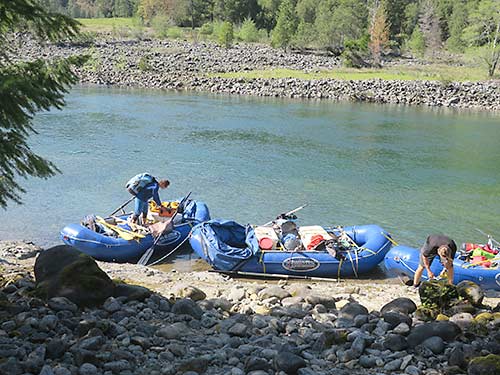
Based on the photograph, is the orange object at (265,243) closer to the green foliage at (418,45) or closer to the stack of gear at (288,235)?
the stack of gear at (288,235)

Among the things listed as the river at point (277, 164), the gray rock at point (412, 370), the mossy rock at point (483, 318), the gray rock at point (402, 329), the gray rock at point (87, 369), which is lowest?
the river at point (277, 164)

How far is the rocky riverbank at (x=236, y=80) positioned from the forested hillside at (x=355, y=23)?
449 cm

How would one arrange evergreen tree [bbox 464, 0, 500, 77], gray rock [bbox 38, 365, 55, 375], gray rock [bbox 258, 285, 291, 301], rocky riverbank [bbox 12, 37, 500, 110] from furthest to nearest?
1. evergreen tree [bbox 464, 0, 500, 77]
2. rocky riverbank [bbox 12, 37, 500, 110]
3. gray rock [bbox 258, 285, 291, 301]
4. gray rock [bbox 38, 365, 55, 375]

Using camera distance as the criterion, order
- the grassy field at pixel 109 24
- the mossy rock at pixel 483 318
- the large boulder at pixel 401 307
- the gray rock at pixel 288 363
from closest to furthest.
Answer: the gray rock at pixel 288 363 → the mossy rock at pixel 483 318 → the large boulder at pixel 401 307 → the grassy field at pixel 109 24

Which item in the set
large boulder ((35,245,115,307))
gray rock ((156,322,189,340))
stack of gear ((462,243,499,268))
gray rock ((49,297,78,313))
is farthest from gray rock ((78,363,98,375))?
stack of gear ((462,243,499,268))

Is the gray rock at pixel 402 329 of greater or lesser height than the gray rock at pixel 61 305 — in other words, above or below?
below

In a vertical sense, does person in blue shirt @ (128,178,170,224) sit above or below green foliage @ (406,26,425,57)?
below

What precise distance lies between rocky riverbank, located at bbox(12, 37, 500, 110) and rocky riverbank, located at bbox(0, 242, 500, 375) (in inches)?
1460

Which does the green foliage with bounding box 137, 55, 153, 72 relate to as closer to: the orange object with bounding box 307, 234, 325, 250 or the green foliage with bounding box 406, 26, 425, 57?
the green foliage with bounding box 406, 26, 425, 57

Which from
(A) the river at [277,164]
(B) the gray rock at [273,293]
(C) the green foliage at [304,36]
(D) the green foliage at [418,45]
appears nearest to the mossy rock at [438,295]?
(B) the gray rock at [273,293]

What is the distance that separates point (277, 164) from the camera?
2655cm

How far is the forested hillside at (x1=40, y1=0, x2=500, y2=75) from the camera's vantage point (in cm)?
6494

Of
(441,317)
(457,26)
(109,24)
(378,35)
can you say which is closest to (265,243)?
(441,317)

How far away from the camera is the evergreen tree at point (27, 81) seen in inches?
255
